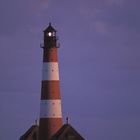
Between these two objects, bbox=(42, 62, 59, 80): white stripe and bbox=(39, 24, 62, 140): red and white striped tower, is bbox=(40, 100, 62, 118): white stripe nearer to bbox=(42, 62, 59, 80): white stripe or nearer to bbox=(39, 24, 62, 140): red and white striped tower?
bbox=(39, 24, 62, 140): red and white striped tower

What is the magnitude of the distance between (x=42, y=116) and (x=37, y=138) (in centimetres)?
493

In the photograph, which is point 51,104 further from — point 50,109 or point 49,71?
point 49,71

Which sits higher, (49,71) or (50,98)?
(49,71)

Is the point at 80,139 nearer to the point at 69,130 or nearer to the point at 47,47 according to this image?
the point at 69,130

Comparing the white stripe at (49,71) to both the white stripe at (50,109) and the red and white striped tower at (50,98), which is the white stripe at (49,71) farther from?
the white stripe at (50,109)

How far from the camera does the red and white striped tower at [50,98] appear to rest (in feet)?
211

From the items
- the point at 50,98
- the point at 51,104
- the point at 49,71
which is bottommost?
the point at 51,104

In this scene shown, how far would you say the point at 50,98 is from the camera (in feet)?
211

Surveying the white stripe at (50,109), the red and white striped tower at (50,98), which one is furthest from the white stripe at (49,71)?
the white stripe at (50,109)

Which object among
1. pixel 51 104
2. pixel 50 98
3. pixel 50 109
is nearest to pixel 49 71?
pixel 50 98

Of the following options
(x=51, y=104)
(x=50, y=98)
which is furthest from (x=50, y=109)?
(x=50, y=98)

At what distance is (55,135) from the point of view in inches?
2530

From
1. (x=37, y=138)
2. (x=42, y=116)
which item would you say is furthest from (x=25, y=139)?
(x=42, y=116)

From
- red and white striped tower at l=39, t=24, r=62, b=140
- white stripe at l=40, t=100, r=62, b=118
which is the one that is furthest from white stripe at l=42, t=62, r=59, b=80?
white stripe at l=40, t=100, r=62, b=118
